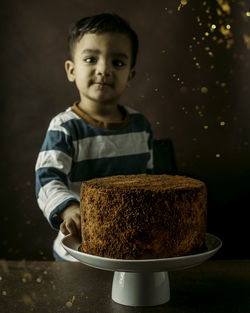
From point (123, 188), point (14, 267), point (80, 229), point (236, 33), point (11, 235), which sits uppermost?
point (236, 33)

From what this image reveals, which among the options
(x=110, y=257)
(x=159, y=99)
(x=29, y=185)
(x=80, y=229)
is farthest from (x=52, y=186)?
(x=159, y=99)

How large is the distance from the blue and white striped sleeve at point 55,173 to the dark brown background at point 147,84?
250 mm

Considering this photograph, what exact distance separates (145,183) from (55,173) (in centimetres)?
27

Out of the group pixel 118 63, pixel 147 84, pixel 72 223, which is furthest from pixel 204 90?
pixel 72 223

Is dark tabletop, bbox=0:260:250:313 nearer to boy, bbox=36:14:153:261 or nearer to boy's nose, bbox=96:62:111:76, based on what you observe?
boy, bbox=36:14:153:261

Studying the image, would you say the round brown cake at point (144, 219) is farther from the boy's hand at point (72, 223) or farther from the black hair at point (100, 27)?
the black hair at point (100, 27)

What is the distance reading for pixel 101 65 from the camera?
0.94 m

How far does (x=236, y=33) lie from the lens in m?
1.23

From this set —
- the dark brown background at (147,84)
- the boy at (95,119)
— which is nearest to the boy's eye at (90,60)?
the boy at (95,119)

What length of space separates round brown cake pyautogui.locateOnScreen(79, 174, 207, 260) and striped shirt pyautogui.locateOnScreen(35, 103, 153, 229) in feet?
0.71

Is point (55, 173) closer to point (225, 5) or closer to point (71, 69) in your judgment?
point (71, 69)

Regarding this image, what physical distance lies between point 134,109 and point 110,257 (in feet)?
2.13

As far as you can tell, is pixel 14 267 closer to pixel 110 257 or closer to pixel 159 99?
pixel 110 257

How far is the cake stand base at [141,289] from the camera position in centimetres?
66
